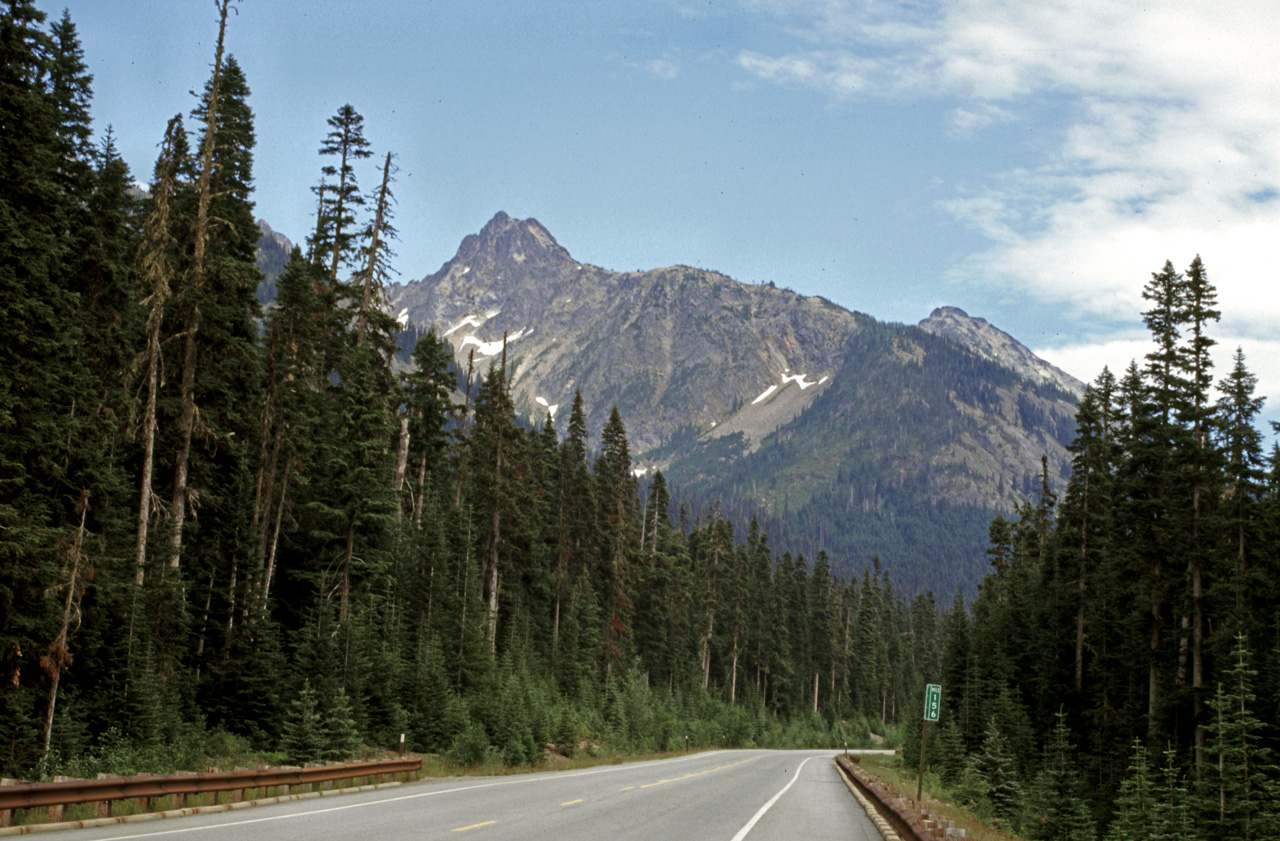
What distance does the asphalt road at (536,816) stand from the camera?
11641mm

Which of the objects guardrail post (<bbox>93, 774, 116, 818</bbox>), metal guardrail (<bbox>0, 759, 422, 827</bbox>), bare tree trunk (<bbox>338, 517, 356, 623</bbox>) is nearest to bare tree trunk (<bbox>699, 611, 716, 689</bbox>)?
bare tree trunk (<bbox>338, 517, 356, 623</bbox>)

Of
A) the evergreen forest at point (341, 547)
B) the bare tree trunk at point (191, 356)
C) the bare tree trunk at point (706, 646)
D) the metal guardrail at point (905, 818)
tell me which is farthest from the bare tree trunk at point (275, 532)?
the bare tree trunk at point (706, 646)

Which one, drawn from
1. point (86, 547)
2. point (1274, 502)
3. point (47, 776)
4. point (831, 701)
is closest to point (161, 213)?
point (86, 547)

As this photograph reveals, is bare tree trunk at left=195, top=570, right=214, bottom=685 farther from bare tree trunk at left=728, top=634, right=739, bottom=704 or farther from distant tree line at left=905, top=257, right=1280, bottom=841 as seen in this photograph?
bare tree trunk at left=728, top=634, right=739, bottom=704

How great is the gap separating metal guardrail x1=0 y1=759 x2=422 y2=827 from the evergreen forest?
4565 mm

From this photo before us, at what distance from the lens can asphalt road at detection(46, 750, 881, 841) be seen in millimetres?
11641

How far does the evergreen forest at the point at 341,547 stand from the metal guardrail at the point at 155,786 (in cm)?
456

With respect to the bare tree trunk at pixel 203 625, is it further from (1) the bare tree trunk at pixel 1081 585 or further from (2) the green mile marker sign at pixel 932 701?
(1) the bare tree trunk at pixel 1081 585

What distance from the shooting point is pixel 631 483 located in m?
78.2

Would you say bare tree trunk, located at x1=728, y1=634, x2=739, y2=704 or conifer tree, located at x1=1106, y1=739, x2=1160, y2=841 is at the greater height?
conifer tree, located at x1=1106, y1=739, x2=1160, y2=841

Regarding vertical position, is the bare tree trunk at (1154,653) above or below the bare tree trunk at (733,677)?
above

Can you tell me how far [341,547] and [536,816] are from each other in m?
21.8

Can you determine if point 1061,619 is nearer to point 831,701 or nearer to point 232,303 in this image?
point 232,303

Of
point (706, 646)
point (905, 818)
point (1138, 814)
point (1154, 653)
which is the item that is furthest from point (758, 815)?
point (706, 646)
